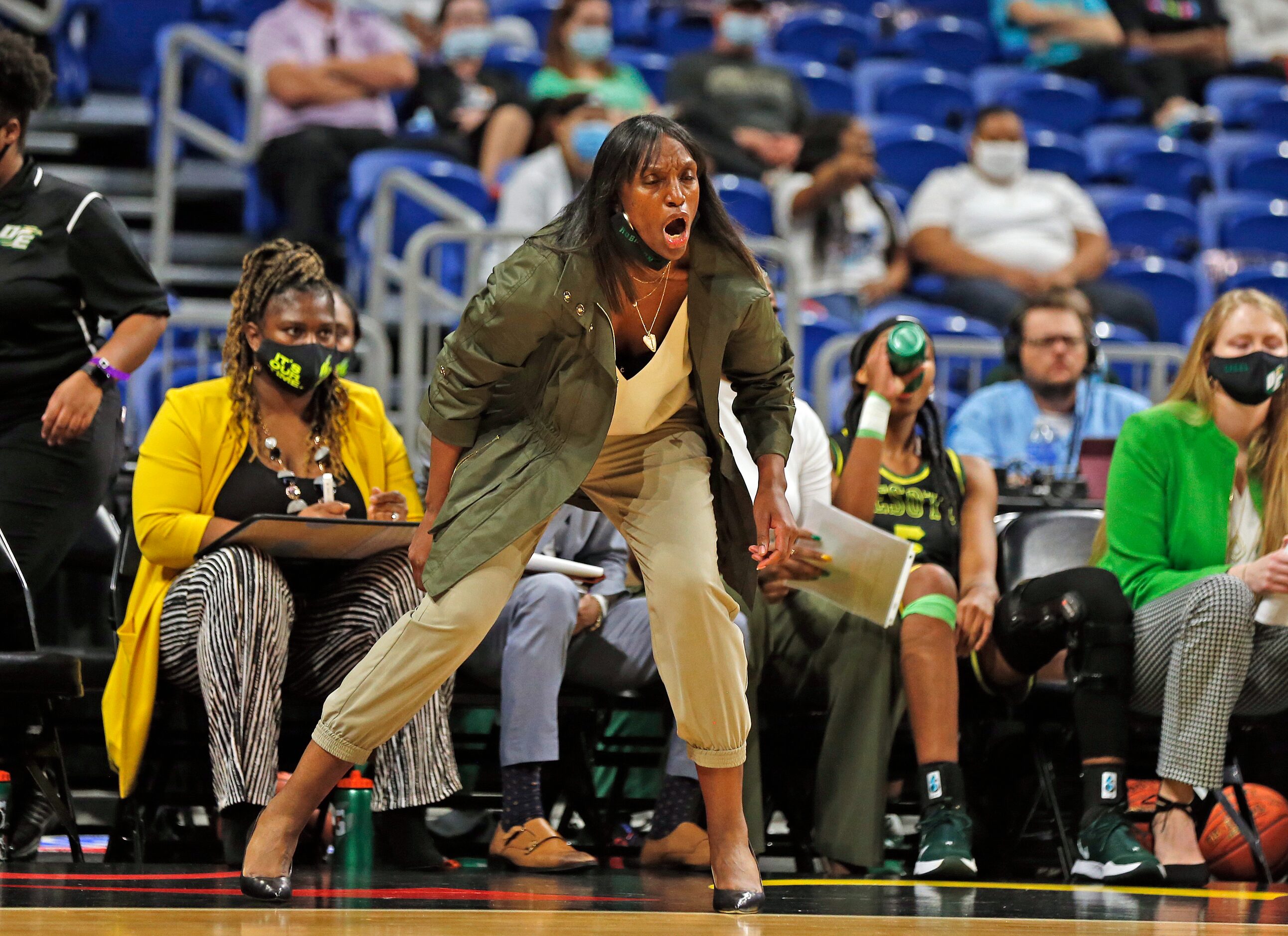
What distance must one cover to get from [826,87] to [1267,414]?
515 cm

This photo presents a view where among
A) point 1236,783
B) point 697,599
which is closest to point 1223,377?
point 1236,783

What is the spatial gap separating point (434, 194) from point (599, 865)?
10.5ft

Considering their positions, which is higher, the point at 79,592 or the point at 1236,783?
the point at 79,592

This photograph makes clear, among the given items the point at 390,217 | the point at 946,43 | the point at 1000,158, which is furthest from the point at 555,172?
the point at 946,43

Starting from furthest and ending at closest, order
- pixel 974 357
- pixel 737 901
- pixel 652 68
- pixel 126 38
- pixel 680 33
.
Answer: pixel 680 33
pixel 652 68
pixel 126 38
pixel 974 357
pixel 737 901

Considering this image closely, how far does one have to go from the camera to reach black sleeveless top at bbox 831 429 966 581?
398 centimetres

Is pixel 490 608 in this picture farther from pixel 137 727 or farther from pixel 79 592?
pixel 79 592

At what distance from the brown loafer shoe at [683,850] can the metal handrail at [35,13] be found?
4.78 meters

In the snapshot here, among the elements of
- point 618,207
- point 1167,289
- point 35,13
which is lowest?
point 618,207

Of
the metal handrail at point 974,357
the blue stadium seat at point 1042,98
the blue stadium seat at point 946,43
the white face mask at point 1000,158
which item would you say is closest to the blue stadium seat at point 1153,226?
the white face mask at point 1000,158

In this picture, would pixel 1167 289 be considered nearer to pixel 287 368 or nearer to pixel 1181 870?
pixel 1181 870

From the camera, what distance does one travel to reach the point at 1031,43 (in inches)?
375

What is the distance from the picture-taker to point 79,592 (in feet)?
14.0

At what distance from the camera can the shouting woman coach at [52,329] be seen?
3564 millimetres
